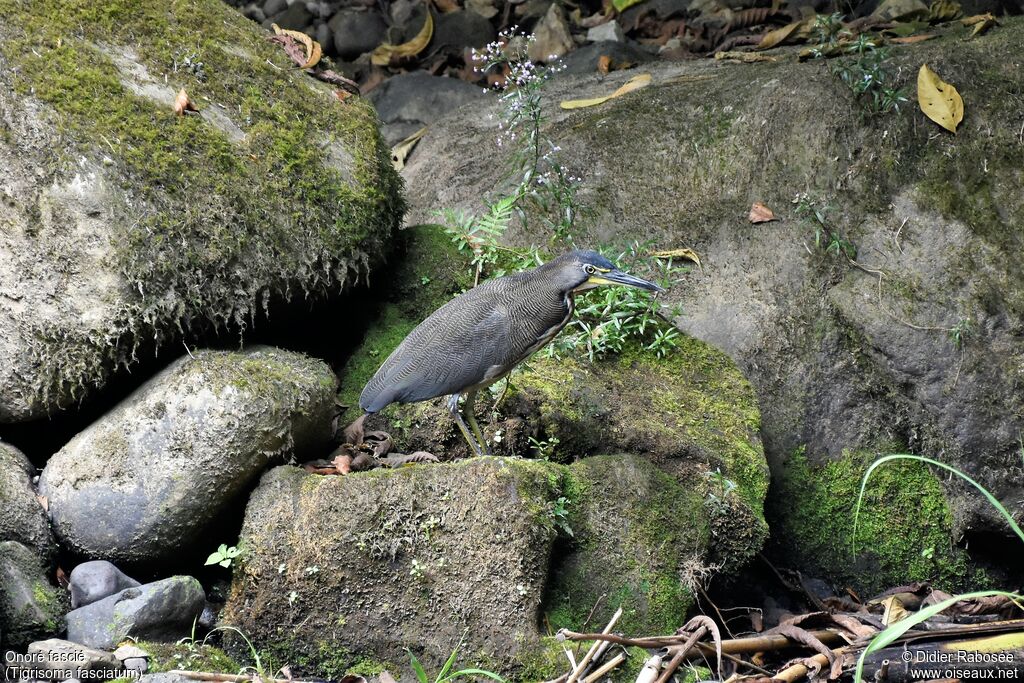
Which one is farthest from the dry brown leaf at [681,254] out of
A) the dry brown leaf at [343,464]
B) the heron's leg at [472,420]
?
the dry brown leaf at [343,464]

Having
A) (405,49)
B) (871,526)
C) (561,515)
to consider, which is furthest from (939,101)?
(405,49)

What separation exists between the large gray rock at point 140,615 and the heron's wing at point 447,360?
1.09 meters

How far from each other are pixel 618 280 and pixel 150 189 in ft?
6.97

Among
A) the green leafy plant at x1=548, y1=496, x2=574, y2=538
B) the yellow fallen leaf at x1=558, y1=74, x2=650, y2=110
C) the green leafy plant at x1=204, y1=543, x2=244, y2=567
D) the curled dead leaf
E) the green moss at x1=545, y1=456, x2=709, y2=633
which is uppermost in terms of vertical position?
the yellow fallen leaf at x1=558, y1=74, x2=650, y2=110

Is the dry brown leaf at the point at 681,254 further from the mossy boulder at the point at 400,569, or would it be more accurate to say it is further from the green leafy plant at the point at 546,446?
the mossy boulder at the point at 400,569

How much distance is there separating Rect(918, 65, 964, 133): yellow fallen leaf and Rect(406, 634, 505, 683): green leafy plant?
391 centimetres

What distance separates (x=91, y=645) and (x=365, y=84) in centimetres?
608

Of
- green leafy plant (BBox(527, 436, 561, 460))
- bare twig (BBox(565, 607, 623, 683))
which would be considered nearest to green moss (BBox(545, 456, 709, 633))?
bare twig (BBox(565, 607, 623, 683))

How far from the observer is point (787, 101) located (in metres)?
6.02

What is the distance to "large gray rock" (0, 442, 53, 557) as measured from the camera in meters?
4.06

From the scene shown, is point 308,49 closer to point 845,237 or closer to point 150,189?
point 150,189

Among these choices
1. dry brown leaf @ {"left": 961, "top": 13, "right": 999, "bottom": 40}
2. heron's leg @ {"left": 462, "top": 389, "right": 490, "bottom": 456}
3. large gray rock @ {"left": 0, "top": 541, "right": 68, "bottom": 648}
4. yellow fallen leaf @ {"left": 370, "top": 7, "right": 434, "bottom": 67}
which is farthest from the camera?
yellow fallen leaf @ {"left": 370, "top": 7, "right": 434, "bottom": 67}

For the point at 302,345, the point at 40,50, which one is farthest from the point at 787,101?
the point at 40,50

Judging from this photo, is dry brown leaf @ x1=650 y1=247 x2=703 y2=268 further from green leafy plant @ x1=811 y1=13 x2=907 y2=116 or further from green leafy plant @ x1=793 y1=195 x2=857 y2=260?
green leafy plant @ x1=811 y1=13 x2=907 y2=116
